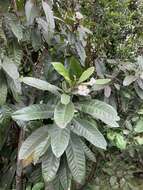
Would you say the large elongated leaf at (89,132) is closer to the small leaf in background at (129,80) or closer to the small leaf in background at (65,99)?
the small leaf in background at (65,99)

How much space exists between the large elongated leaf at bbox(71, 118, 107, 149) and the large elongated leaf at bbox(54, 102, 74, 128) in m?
0.12

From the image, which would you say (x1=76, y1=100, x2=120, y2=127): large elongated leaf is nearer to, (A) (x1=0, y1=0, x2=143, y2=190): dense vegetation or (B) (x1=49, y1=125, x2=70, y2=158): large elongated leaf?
(A) (x1=0, y1=0, x2=143, y2=190): dense vegetation

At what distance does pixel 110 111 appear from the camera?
4.97 feet

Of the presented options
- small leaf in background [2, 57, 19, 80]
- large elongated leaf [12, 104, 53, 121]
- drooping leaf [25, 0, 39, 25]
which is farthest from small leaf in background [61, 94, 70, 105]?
drooping leaf [25, 0, 39, 25]

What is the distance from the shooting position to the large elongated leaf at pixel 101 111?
1496 mm

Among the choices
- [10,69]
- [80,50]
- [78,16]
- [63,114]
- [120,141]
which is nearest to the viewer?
[63,114]

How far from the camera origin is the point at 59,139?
149 cm

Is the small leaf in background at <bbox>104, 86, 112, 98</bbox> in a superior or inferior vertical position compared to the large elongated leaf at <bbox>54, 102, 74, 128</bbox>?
inferior

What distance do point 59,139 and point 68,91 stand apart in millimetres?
199

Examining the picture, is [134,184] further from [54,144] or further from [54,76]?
[54,144]

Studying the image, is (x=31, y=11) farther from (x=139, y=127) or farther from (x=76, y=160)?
(x=139, y=127)

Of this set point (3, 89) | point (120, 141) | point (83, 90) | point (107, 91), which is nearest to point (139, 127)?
point (120, 141)

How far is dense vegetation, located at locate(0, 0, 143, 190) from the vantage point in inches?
60.5

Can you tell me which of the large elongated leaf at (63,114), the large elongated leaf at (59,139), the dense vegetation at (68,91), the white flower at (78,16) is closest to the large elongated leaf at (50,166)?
the dense vegetation at (68,91)
